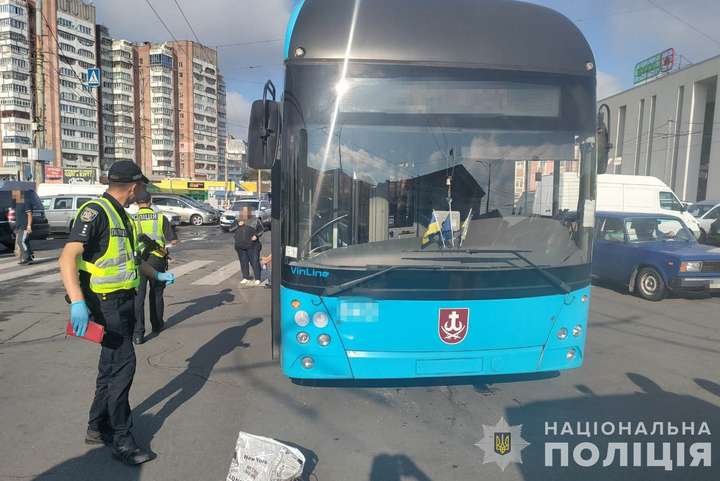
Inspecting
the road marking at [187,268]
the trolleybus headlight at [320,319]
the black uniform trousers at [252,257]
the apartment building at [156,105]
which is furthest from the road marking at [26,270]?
the apartment building at [156,105]

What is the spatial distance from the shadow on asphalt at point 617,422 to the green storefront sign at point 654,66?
149 feet

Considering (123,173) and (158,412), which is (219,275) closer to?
(158,412)

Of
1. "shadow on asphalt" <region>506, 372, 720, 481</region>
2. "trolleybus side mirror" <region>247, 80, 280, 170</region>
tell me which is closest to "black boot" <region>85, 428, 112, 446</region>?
"trolleybus side mirror" <region>247, 80, 280, 170</region>

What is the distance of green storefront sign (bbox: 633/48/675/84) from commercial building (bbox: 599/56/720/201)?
124 cm

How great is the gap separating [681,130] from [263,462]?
147 ft

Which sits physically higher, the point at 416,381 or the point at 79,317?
the point at 79,317

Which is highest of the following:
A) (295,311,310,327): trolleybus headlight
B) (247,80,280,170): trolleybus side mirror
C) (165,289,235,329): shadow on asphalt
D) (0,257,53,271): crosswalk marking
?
(247,80,280,170): trolleybus side mirror

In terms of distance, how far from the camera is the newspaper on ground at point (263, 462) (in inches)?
108

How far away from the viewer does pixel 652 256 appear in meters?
8.91

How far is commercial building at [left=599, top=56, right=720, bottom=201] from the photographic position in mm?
35125

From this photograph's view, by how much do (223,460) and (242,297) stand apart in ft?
19.1

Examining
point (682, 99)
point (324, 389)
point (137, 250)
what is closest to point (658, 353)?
point (324, 389)

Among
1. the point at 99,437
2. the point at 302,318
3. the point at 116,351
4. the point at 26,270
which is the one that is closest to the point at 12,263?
the point at 26,270

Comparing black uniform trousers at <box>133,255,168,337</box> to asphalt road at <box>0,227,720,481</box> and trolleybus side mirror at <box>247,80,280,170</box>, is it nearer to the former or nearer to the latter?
asphalt road at <box>0,227,720,481</box>
